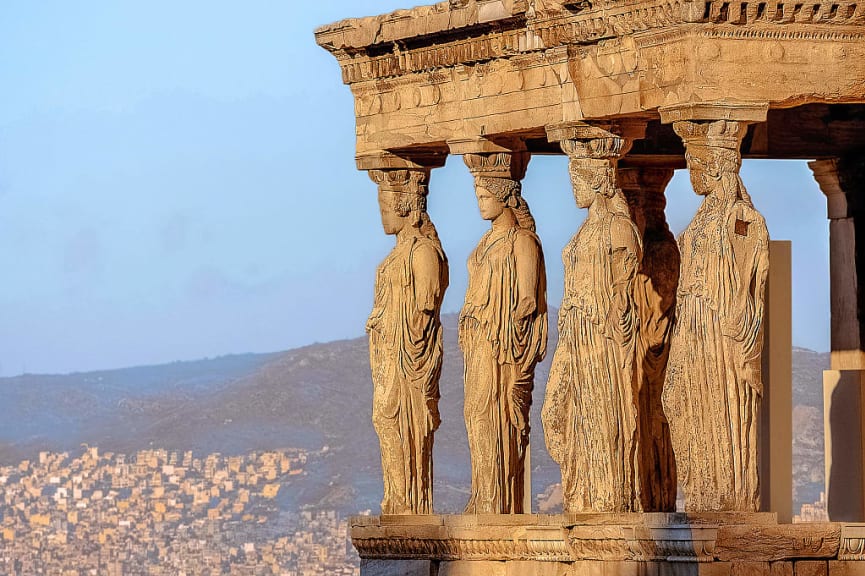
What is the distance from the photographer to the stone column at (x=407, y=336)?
3522 centimetres

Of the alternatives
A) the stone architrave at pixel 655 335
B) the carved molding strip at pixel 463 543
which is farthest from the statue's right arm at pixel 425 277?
the carved molding strip at pixel 463 543

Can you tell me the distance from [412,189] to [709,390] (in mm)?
5281

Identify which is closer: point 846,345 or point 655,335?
point 655,335

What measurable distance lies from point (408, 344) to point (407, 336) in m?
0.07

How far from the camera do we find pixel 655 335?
3525 centimetres

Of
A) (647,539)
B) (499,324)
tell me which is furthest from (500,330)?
(647,539)

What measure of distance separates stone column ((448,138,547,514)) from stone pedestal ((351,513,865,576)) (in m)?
0.71

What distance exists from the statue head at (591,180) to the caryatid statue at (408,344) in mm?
3031

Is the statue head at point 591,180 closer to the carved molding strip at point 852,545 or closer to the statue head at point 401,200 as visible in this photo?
the statue head at point 401,200

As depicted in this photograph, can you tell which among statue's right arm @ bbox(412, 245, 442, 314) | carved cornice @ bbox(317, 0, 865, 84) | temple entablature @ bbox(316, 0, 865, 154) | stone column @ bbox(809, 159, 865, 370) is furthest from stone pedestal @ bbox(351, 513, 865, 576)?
stone column @ bbox(809, 159, 865, 370)

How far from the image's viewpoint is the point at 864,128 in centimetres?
3719

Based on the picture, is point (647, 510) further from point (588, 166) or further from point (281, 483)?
point (281, 483)

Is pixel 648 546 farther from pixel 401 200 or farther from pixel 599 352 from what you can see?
→ pixel 401 200

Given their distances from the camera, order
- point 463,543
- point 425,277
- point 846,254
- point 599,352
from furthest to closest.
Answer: point 846,254 < point 425,277 < point 463,543 < point 599,352
